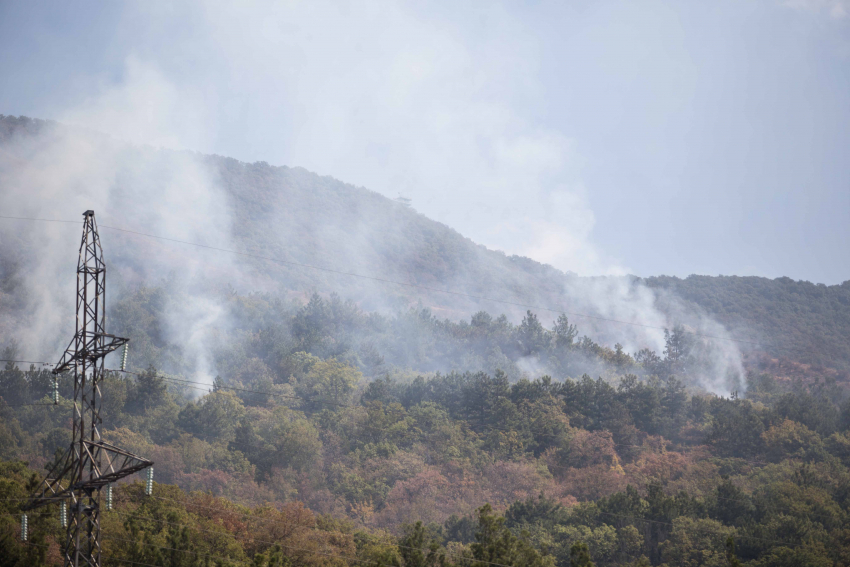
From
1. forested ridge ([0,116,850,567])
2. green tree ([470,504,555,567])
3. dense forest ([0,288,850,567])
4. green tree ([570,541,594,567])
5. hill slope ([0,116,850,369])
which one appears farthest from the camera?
hill slope ([0,116,850,369])

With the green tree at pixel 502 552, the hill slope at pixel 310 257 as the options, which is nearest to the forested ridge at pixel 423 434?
the green tree at pixel 502 552

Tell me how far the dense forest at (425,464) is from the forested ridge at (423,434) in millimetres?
195

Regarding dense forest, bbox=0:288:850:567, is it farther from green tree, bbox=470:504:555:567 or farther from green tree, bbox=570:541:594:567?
green tree, bbox=570:541:594:567

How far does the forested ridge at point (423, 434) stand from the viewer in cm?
3844

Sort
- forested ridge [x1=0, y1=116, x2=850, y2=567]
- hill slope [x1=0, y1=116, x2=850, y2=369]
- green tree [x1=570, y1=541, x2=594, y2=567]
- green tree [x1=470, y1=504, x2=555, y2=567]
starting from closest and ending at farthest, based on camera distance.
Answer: green tree [x1=570, y1=541, x2=594, y2=567], green tree [x1=470, y1=504, x2=555, y2=567], forested ridge [x1=0, y1=116, x2=850, y2=567], hill slope [x1=0, y1=116, x2=850, y2=369]

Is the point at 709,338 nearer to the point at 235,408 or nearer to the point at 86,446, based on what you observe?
the point at 235,408

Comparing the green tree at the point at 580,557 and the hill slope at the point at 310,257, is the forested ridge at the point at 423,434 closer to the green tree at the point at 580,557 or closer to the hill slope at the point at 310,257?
the green tree at the point at 580,557

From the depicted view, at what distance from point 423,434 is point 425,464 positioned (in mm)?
5051

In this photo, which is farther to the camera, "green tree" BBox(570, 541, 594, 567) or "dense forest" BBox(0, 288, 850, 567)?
"dense forest" BBox(0, 288, 850, 567)

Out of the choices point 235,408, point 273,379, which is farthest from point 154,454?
point 273,379

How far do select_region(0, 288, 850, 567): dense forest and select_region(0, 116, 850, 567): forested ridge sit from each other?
0.19 meters

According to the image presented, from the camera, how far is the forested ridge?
3844 centimetres

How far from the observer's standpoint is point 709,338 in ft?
415

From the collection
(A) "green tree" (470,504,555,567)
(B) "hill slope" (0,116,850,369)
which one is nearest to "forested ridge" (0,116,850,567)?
(A) "green tree" (470,504,555,567)
